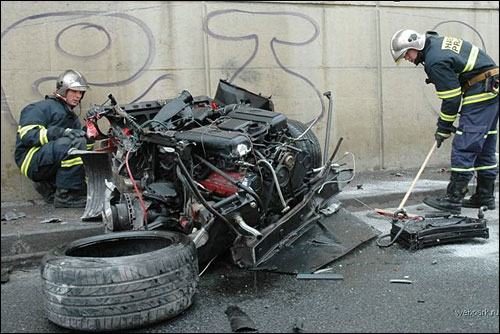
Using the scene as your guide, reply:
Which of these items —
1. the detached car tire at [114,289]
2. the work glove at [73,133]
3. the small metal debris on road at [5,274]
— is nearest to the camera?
the detached car tire at [114,289]

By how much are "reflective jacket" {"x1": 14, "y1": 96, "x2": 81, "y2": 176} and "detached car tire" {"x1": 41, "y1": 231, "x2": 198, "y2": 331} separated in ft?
8.52

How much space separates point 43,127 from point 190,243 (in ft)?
9.50

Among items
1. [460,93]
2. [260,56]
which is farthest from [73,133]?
[460,93]

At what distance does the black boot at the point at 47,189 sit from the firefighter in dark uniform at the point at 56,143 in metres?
0.03

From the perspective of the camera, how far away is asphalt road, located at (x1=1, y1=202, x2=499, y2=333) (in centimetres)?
276

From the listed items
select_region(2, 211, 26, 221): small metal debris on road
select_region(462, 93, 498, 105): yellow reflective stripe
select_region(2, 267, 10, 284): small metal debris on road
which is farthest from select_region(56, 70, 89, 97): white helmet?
select_region(462, 93, 498, 105): yellow reflective stripe

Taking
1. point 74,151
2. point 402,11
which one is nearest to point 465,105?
point 402,11

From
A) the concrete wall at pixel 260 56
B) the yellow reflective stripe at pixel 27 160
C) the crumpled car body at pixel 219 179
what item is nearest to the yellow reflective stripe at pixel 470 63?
the crumpled car body at pixel 219 179

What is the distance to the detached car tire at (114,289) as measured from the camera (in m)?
→ 2.57

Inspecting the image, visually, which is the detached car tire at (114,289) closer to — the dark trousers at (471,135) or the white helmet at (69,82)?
the white helmet at (69,82)

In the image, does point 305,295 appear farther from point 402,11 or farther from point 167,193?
point 402,11

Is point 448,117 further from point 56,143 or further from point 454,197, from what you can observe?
point 56,143

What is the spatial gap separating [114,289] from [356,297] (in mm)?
1503

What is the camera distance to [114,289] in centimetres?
257
